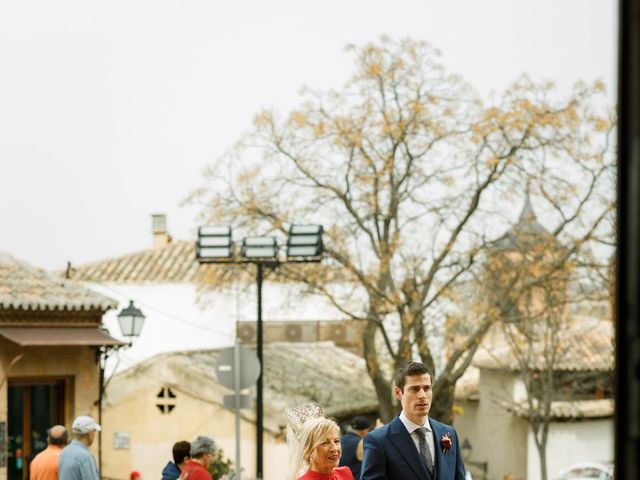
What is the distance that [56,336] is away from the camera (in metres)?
20.5

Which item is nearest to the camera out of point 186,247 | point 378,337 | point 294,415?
point 294,415

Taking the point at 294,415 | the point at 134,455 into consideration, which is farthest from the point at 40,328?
the point at 294,415

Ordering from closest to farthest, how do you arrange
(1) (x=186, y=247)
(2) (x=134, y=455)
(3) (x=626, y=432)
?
1. (3) (x=626, y=432)
2. (2) (x=134, y=455)
3. (1) (x=186, y=247)

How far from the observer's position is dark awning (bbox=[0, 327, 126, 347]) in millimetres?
19656

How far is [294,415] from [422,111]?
23.4 metres

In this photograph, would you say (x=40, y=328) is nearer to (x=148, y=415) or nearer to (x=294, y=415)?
(x=148, y=415)

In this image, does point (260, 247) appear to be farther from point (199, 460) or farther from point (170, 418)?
point (199, 460)

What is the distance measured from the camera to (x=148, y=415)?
2664cm

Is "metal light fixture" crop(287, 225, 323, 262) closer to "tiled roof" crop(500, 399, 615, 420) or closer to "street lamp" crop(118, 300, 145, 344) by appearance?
"street lamp" crop(118, 300, 145, 344)

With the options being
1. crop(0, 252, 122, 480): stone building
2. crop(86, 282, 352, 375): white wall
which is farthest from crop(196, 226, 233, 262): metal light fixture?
crop(86, 282, 352, 375): white wall

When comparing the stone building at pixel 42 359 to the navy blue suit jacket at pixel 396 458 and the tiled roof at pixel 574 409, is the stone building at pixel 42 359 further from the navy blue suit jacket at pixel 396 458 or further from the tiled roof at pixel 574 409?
the tiled roof at pixel 574 409

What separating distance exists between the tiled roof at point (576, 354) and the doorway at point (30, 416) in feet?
59.4

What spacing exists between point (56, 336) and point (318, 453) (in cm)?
1550

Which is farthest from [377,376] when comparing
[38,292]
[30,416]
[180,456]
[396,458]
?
[396,458]
